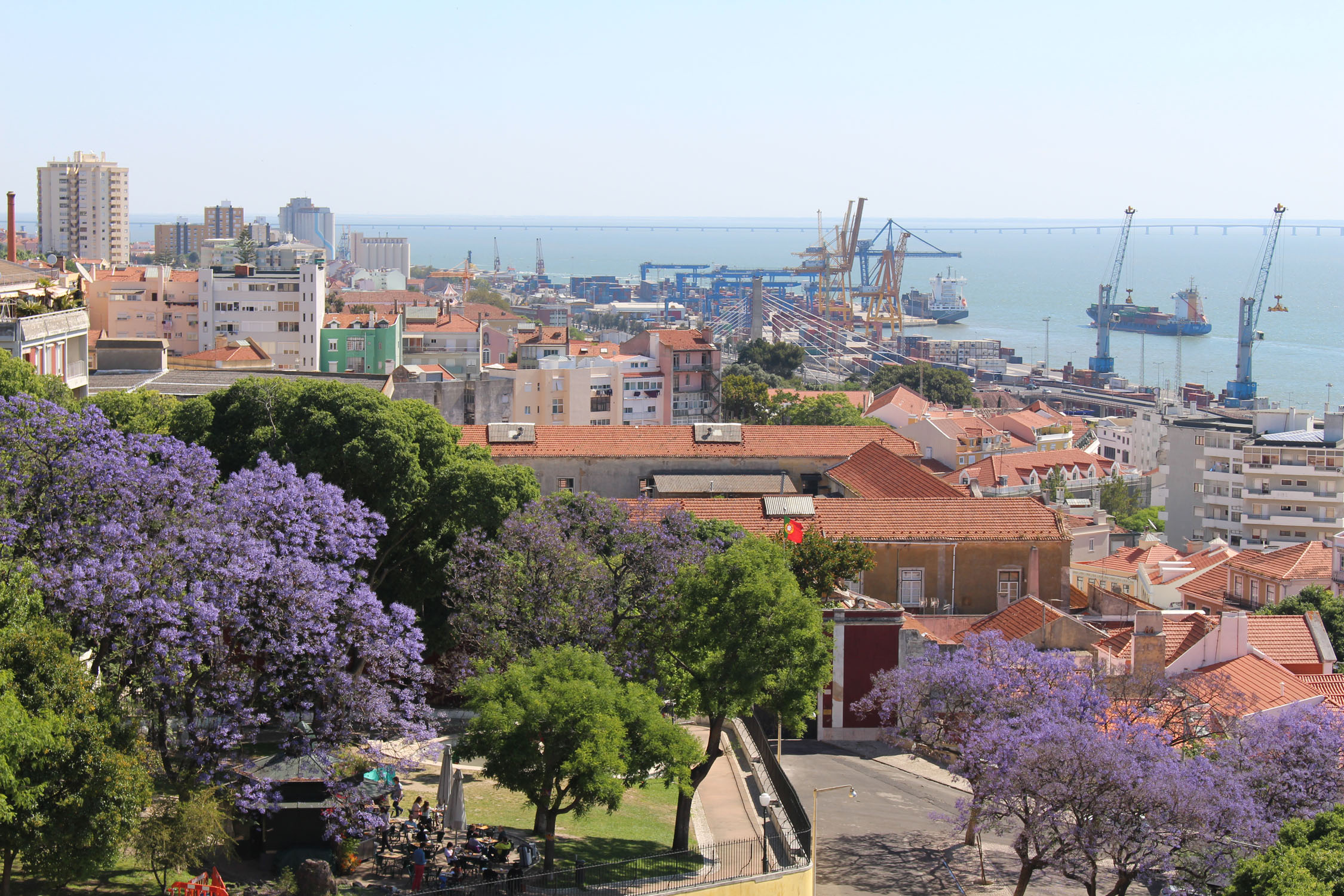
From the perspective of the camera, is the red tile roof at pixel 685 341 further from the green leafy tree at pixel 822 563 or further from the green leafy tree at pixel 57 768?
the green leafy tree at pixel 57 768

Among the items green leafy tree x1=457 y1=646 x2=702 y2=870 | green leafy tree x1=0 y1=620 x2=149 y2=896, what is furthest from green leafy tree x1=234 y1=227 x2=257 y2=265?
green leafy tree x1=0 y1=620 x2=149 y2=896

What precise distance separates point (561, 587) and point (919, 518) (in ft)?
37.4

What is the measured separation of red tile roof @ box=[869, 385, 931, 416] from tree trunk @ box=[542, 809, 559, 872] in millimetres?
58425

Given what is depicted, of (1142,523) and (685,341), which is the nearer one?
(1142,523)

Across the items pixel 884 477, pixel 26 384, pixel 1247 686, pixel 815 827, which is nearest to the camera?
pixel 815 827

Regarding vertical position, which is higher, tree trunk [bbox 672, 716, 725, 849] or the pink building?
the pink building

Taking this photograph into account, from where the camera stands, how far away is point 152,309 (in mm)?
72250

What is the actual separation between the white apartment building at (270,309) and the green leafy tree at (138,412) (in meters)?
42.3

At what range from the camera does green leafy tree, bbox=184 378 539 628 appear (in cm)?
2294

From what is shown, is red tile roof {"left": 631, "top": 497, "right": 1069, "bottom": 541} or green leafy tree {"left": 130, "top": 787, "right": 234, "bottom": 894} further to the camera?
red tile roof {"left": 631, "top": 497, "right": 1069, "bottom": 541}

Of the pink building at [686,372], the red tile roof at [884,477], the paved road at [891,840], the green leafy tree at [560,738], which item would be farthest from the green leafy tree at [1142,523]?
the green leafy tree at [560,738]

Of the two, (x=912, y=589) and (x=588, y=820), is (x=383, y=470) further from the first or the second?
(x=912, y=589)

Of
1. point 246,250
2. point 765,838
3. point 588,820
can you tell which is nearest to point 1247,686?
point 765,838

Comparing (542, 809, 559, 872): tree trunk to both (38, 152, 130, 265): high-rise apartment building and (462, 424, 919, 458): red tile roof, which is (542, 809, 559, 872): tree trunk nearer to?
(462, 424, 919, 458): red tile roof
